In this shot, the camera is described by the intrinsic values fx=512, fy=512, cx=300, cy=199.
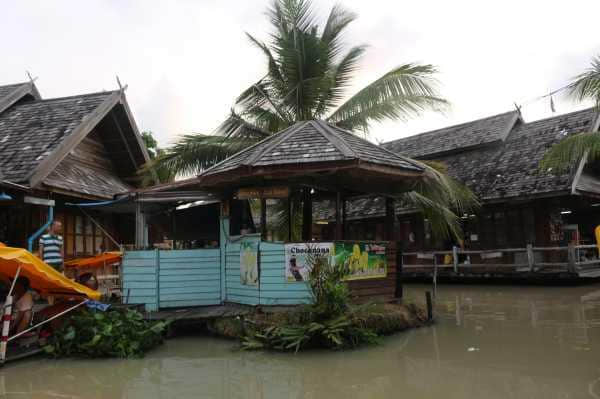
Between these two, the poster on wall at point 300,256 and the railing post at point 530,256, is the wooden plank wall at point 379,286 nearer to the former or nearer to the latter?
the poster on wall at point 300,256

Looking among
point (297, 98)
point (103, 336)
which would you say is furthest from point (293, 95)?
point (103, 336)

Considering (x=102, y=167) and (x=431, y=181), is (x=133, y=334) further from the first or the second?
(x=102, y=167)

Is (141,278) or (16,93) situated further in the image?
(16,93)

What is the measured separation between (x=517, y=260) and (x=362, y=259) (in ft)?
32.4

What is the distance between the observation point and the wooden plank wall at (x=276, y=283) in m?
8.53

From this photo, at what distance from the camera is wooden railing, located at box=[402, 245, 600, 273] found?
50.2 ft

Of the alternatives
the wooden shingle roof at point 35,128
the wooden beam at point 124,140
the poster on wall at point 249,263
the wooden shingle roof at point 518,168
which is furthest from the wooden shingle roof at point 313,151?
the wooden shingle roof at point 518,168

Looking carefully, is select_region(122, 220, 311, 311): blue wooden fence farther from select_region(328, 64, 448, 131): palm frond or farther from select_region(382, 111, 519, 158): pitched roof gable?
select_region(382, 111, 519, 158): pitched roof gable

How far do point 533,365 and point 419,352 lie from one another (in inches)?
60.8

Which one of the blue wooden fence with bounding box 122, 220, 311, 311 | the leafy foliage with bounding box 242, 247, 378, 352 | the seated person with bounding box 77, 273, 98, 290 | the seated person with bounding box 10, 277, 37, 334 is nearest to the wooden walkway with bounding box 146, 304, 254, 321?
the blue wooden fence with bounding box 122, 220, 311, 311

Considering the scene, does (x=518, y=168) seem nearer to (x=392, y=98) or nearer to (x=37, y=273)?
(x=392, y=98)

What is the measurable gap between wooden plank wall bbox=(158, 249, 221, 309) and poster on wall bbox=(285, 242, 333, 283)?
5.75 ft

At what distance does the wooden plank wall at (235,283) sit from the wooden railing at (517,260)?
7136mm

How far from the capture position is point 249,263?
894 cm
